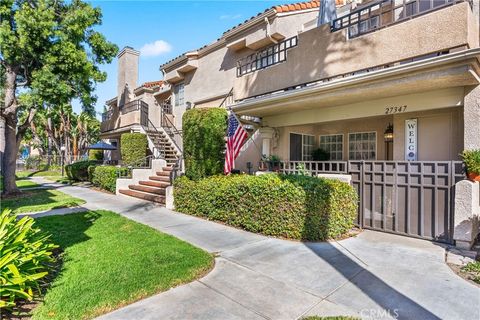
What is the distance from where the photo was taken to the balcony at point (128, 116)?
17.7m

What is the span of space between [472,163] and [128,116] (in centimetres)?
1850

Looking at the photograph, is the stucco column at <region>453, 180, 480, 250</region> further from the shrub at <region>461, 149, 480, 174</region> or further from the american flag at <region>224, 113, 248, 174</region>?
the american flag at <region>224, 113, 248, 174</region>

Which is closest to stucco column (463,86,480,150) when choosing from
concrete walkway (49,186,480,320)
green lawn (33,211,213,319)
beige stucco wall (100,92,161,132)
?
concrete walkway (49,186,480,320)

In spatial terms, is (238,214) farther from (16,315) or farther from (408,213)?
(16,315)

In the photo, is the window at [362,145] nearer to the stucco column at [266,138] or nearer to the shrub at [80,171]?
the stucco column at [266,138]

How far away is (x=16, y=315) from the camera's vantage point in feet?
10.9

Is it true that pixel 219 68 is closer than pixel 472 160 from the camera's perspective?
No

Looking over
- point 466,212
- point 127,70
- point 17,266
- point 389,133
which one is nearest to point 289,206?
point 466,212

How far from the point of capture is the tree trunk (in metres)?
12.3

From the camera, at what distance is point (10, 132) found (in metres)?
12.8

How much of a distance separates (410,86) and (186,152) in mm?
7468

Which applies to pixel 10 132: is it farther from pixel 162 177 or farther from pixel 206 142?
pixel 206 142

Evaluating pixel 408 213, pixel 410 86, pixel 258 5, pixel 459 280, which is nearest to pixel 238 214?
pixel 408 213

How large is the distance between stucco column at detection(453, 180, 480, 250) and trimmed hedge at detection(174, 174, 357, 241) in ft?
7.37
